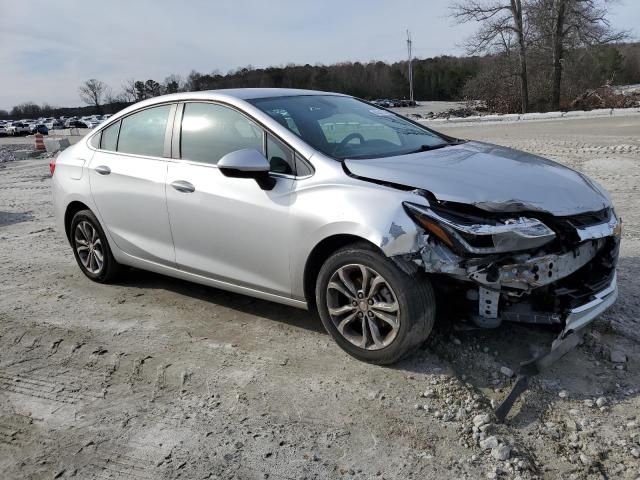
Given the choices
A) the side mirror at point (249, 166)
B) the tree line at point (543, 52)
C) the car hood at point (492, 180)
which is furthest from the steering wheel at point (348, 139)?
the tree line at point (543, 52)

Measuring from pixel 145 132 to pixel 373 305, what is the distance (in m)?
2.53

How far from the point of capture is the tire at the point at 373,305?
10.4 feet

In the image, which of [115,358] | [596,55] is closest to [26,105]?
[596,55]

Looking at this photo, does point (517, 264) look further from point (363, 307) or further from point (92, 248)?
point (92, 248)

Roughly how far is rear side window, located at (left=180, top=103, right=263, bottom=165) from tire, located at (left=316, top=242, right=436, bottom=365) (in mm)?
1065

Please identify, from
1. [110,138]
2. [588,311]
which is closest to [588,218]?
[588,311]

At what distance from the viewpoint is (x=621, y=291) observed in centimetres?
439

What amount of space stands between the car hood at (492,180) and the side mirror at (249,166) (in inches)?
20.6

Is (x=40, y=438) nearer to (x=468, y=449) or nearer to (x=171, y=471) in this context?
(x=171, y=471)

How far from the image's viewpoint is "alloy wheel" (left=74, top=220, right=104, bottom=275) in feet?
16.8

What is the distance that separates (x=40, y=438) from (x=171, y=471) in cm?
83

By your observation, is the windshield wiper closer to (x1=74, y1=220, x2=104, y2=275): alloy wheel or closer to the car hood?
the car hood

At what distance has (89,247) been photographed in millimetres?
5246

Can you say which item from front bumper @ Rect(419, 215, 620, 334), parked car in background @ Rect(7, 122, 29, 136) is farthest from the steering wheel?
parked car in background @ Rect(7, 122, 29, 136)
